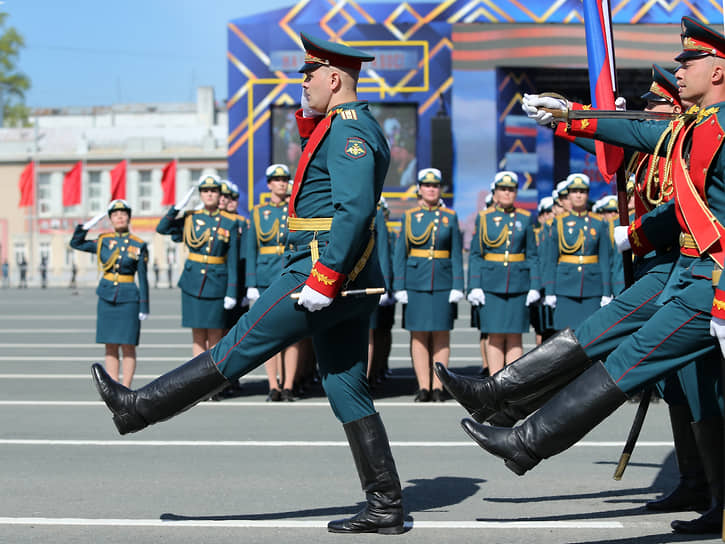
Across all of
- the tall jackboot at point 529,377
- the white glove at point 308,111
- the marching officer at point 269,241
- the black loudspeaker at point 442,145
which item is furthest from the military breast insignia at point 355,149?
the black loudspeaker at point 442,145

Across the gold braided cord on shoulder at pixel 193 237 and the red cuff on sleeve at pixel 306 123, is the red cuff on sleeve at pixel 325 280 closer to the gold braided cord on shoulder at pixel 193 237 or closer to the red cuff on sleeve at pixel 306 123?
the red cuff on sleeve at pixel 306 123

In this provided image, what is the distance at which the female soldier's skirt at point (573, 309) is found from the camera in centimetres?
1106

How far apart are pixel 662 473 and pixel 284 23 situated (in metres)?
18.1

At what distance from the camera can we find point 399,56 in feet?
78.1

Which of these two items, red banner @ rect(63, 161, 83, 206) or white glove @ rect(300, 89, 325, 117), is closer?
white glove @ rect(300, 89, 325, 117)

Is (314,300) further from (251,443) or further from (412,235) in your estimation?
(412,235)

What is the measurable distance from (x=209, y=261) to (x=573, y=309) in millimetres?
3639

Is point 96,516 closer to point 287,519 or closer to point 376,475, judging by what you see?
point 287,519

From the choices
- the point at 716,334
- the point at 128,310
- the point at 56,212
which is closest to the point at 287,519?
the point at 716,334

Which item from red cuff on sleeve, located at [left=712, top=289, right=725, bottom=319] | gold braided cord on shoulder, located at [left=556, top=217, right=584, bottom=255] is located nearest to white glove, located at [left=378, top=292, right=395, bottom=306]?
gold braided cord on shoulder, located at [left=556, top=217, right=584, bottom=255]

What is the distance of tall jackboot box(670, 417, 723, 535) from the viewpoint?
513cm

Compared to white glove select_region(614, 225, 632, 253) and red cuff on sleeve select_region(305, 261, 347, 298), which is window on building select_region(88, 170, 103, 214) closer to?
white glove select_region(614, 225, 632, 253)

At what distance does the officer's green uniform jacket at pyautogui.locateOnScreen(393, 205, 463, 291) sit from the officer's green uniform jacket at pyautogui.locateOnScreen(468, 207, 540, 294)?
20 centimetres

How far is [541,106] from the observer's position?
493 cm
